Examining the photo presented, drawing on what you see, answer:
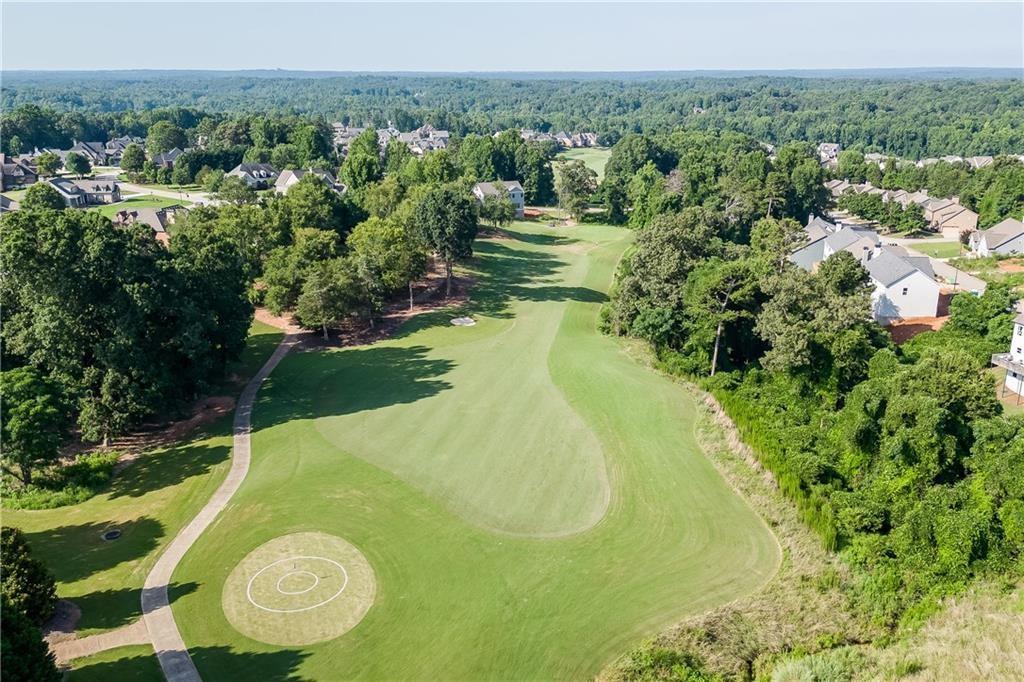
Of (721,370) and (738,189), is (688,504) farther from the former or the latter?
(738,189)

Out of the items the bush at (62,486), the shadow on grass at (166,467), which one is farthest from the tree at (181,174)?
the bush at (62,486)

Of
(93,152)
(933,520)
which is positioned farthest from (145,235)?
(93,152)

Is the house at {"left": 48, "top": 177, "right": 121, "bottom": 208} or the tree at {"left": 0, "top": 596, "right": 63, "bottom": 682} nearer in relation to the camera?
the tree at {"left": 0, "top": 596, "right": 63, "bottom": 682}

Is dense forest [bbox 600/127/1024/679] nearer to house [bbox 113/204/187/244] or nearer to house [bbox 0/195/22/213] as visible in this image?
house [bbox 113/204/187/244]

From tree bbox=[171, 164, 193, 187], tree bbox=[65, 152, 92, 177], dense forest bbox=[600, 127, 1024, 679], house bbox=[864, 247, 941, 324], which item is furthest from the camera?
tree bbox=[65, 152, 92, 177]

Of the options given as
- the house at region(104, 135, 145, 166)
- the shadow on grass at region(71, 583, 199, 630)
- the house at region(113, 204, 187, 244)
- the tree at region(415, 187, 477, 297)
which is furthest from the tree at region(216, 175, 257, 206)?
the house at region(104, 135, 145, 166)

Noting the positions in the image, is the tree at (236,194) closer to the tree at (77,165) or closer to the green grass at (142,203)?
the green grass at (142,203)

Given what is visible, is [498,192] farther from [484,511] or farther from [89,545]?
[89,545]

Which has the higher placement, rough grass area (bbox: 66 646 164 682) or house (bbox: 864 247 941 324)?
house (bbox: 864 247 941 324)
